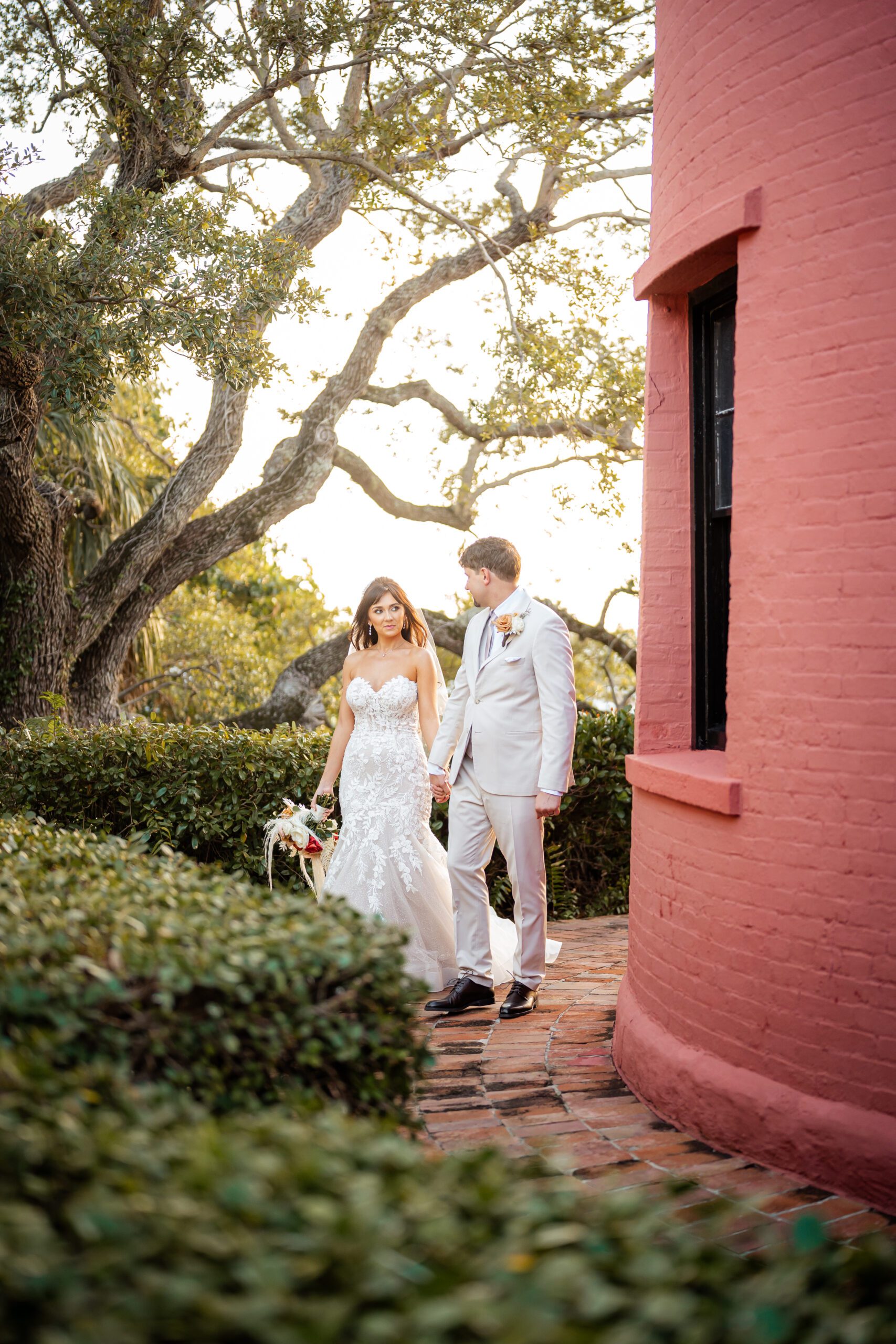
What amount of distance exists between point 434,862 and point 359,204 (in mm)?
8462

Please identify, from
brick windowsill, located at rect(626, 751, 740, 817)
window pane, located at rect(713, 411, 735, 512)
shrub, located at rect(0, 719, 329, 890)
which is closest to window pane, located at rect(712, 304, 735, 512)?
window pane, located at rect(713, 411, 735, 512)

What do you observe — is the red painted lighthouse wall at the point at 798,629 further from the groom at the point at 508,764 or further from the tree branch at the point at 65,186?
the tree branch at the point at 65,186

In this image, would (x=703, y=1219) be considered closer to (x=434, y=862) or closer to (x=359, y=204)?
(x=434, y=862)

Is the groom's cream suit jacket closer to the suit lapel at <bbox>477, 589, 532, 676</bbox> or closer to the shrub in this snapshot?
the suit lapel at <bbox>477, 589, 532, 676</bbox>

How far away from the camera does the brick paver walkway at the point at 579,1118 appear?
11.9 ft

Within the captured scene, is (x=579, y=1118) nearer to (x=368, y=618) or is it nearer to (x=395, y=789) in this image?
(x=395, y=789)

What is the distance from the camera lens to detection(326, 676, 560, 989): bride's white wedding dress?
653cm

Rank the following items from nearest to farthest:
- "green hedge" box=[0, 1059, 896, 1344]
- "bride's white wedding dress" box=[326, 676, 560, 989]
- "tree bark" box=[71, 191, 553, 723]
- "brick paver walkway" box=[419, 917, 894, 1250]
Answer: "green hedge" box=[0, 1059, 896, 1344] → "brick paver walkway" box=[419, 917, 894, 1250] → "bride's white wedding dress" box=[326, 676, 560, 989] → "tree bark" box=[71, 191, 553, 723]

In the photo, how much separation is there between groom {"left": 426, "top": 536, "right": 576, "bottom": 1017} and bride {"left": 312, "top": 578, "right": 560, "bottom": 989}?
38cm

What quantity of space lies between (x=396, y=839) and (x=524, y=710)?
1155mm

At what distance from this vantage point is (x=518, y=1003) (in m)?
5.93

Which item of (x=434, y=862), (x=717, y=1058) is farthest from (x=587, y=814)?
(x=717, y=1058)

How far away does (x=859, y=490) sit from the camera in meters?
3.73

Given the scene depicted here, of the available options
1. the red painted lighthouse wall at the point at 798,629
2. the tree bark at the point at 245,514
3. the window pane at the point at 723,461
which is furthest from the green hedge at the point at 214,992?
the tree bark at the point at 245,514
